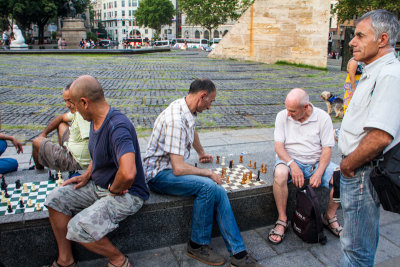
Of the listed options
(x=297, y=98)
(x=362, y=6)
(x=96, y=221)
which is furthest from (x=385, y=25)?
(x=362, y=6)

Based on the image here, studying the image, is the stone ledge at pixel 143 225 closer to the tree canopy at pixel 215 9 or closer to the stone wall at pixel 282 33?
the stone wall at pixel 282 33

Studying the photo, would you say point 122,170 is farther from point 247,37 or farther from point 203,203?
point 247,37

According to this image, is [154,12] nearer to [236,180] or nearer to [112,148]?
[236,180]

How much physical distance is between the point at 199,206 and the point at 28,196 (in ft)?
5.54

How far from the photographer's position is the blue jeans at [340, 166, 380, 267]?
7.34ft

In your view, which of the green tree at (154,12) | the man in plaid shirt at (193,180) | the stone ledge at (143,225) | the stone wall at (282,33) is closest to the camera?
the stone ledge at (143,225)

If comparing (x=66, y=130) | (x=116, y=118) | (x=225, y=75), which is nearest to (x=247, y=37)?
(x=225, y=75)

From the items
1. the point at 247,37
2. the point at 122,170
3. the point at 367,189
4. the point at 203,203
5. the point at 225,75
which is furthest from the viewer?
the point at 247,37

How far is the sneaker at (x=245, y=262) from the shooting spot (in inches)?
116

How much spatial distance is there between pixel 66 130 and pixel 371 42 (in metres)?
3.71

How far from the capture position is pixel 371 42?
2.12m

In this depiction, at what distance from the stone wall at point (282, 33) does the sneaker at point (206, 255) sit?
1795 cm

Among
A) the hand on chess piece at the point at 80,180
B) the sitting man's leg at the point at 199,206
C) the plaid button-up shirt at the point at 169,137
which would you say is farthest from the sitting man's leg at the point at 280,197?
the hand on chess piece at the point at 80,180

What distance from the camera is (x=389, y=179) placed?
2.01m
